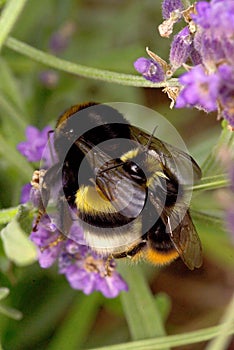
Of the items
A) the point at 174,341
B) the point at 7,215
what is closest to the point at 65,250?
the point at 7,215

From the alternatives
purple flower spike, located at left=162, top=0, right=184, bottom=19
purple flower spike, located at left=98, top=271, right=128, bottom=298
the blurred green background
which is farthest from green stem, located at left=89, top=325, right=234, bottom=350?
purple flower spike, located at left=162, top=0, right=184, bottom=19

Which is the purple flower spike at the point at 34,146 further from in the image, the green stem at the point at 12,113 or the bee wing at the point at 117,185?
the bee wing at the point at 117,185

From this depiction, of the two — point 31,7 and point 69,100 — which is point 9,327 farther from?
point 31,7

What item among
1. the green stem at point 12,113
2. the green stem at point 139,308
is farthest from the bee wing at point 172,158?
the green stem at point 12,113

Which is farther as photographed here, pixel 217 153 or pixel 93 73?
pixel 93 73

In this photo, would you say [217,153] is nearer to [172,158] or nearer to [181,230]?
[172,158]

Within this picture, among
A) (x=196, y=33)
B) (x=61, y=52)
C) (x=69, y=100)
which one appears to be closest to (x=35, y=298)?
(x=69, y=100)

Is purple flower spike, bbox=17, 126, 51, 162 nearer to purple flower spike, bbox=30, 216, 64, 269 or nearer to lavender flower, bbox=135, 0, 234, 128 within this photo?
purple flower spike, bbox=30, 216, 64, 269
